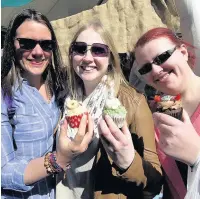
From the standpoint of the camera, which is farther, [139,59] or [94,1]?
[94,1]

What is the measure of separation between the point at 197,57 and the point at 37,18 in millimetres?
1008

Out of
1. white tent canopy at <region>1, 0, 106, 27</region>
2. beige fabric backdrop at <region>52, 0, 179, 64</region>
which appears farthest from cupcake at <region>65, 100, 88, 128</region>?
white tent canopy at <region>1, 0, 106, 27</region>

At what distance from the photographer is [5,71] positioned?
2191mm

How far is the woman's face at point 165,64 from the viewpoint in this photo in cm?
175

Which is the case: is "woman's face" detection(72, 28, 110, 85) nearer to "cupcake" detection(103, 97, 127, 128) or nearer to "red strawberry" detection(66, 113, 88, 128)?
"cupcake" detection(103, 97, 127, 128)

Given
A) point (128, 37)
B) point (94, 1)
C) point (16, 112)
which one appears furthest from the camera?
point (94, 1)

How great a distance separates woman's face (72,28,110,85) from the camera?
222 cm

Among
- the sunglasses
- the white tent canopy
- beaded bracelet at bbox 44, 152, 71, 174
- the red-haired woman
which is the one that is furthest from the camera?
the white tent canopy

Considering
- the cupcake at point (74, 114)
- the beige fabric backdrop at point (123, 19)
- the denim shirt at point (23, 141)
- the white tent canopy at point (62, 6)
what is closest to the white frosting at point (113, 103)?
the cupcake at point (74, 114)

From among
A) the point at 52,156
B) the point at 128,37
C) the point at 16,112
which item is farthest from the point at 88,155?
the point at 128,37

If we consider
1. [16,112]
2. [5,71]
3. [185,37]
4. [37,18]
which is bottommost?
[16,112]

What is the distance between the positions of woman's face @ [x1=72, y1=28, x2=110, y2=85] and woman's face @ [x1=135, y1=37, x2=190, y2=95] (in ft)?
1.45

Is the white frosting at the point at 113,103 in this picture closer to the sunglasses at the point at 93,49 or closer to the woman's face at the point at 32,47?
the sunglasses at the point at 93,49

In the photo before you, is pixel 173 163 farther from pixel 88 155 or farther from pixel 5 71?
pixel 5 71
